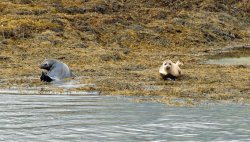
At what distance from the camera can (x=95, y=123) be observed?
41.4 feet

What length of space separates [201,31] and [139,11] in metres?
7.06

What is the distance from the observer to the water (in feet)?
36.5

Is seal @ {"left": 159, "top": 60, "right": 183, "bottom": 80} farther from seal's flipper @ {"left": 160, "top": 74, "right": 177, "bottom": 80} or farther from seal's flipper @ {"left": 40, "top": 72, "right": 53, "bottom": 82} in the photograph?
seal's flipper @ {"left": 40, "top": 72, "right": 53, "bottom": 82}

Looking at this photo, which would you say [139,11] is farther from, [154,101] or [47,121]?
[47,121]

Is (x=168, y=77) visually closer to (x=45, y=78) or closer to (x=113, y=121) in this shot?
(x=45, y=78)

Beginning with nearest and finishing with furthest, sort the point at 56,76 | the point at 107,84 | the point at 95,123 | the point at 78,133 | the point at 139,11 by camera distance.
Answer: the point at 78,133 < the point at 95,123 < the point at 107,84 < the point at 56,76 < the point at 139,11

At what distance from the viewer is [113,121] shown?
42.3 ft

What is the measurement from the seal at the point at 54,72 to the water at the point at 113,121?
476 cm

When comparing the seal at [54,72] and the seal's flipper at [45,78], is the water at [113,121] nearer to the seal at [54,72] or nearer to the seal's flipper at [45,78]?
the seal's flipper at [45,78]

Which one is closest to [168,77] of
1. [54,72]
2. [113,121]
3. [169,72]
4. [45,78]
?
[169,72]

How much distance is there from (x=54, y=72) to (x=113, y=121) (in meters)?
10.1

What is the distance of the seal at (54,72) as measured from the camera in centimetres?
2147

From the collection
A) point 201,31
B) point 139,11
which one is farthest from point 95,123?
point 139,11

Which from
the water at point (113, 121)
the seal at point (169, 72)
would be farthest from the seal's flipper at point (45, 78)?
the water at point (113, 121)
